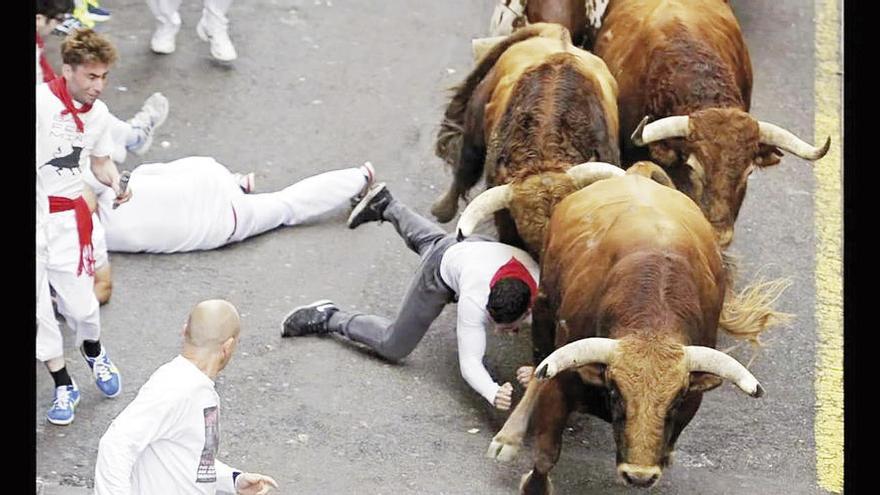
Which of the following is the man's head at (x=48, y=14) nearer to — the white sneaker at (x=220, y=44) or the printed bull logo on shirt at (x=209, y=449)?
the printed bull logo on shirt at (x=209, y=449)

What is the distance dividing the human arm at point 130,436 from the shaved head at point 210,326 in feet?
0.81

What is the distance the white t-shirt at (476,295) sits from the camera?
310 inches

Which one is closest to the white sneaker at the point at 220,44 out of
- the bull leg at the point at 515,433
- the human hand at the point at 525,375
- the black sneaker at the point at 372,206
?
the black sneaker at the point at 372,206

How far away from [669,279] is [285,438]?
2.10m

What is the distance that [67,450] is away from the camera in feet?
25.0

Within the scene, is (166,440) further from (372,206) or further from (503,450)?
(372,206)

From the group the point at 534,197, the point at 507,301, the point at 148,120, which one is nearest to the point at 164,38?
the point at 148,120

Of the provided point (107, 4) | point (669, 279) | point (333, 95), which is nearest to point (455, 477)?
point (669, 279)

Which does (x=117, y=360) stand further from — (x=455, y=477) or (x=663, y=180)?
(x=663, y=180)

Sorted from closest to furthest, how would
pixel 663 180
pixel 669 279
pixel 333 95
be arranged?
pixel 669 279 → pixel 663 180 → pixel 333 95

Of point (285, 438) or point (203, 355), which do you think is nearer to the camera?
point (203, 355)

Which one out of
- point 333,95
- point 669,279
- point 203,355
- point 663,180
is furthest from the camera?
point 333,95

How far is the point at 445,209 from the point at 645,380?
327 cm

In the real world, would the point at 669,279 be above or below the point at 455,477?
above
